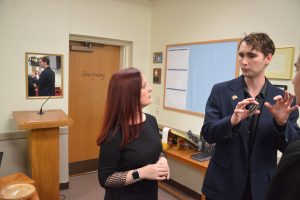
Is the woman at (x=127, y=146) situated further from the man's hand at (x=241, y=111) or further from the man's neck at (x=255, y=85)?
the man's neck at (x=255, y=85)

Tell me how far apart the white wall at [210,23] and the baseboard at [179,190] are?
2.61ft

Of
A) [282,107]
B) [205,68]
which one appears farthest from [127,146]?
[205,68]

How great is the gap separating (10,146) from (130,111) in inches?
89.5

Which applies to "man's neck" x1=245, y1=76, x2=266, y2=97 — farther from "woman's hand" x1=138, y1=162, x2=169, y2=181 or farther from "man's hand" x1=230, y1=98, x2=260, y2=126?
"woman's hand" x1=138, y1=162, x2=169, y2=181

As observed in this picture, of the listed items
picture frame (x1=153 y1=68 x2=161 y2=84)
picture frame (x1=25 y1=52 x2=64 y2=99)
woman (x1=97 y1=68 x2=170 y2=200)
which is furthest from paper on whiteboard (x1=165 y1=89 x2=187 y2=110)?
woman (x1=97 y1=68 x2=170 y2=200)

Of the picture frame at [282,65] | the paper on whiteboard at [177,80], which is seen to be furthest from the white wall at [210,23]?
the paper on whiteboard at [177,80]

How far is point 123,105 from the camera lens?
1299 millimetres

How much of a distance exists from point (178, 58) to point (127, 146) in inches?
91.5

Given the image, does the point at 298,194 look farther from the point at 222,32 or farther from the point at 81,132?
the point at 81,132

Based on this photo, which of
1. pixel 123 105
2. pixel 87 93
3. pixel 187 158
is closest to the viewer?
pixel 123 105

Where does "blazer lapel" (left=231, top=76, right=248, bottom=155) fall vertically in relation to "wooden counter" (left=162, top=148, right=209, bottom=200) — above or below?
above

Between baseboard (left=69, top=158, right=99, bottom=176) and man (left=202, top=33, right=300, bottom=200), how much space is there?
2.80 m

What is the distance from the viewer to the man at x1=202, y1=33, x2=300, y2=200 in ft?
4.22

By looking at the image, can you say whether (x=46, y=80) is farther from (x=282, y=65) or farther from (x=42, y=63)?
(x=282, y=65)
